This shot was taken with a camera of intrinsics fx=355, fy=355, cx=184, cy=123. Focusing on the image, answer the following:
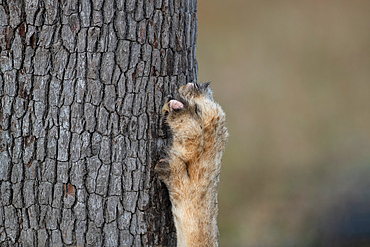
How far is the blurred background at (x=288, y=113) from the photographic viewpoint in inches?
215

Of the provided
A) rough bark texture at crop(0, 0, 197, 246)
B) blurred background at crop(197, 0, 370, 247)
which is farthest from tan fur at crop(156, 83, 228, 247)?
blurred background at crop(197, 0, 370, 247)

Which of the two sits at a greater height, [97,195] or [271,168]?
[271,168]

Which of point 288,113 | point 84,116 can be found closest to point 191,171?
point 84,116

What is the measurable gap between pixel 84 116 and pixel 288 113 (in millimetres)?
4868

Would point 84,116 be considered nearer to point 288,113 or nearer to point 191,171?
point 191,171

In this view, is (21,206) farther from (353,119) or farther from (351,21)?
(351,21)

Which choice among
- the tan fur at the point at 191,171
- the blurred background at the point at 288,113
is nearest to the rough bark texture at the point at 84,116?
the tan fur at the point at 191,171

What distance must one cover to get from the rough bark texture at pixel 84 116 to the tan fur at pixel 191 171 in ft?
0.22

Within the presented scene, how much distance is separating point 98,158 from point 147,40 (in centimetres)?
51

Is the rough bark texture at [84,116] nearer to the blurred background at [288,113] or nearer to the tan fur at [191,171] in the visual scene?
the tan fur at [191,171]

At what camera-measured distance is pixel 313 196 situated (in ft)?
18.0

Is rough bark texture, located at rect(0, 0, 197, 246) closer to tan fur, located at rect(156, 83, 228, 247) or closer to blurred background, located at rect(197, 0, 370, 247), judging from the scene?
tan fur, located at rect(156, 83, 228, 247)

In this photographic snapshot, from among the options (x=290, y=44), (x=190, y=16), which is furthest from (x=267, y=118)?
(x=190, y=16)

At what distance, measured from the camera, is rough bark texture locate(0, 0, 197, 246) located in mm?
1326
